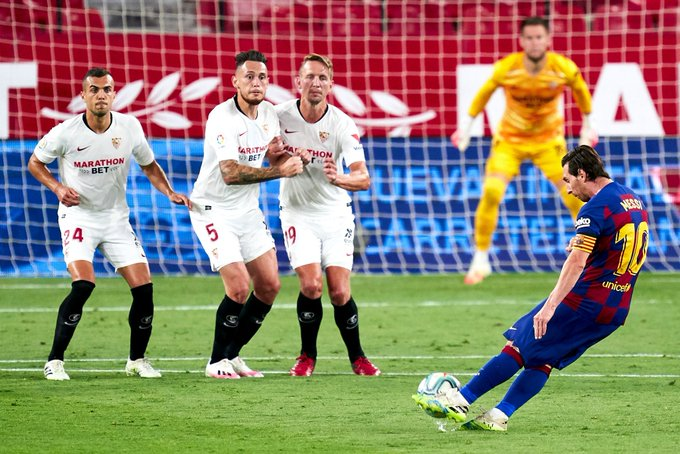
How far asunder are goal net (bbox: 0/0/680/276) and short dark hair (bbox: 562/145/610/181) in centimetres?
908

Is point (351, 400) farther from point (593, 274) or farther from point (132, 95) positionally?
point (132, 95)

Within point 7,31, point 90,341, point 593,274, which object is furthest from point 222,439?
point 7,31

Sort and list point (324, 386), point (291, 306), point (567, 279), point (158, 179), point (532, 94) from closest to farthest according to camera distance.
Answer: point (567, 279), point (324, 386), point (158, 179), point (532, 94), point (291, 306)

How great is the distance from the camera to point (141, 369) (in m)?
8.99

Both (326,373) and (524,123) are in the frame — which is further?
(524,123)

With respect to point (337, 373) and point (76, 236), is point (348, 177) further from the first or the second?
point (76, 236)

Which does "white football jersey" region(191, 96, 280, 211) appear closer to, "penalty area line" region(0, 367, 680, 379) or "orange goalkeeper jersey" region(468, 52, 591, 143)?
"penalty area line" region(0, 367, 680, 379)

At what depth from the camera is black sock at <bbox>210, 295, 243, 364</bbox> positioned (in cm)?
895

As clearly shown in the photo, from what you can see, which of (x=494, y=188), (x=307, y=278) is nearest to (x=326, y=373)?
(x=307, y=278)

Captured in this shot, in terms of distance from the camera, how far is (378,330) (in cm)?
1161

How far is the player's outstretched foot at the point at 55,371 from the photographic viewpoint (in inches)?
345

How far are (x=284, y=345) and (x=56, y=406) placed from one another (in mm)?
3317

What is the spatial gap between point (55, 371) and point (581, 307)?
3.77 m

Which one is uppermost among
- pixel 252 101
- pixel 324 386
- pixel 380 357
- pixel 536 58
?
pixel 536 58
